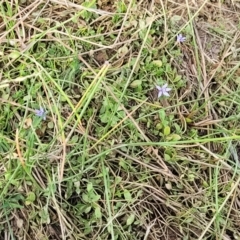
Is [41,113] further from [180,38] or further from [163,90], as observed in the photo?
[180,38]

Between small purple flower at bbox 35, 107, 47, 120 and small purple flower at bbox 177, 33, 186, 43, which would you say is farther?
small purple flower at bbox 177, 33, 186, 43

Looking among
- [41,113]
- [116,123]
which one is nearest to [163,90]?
[116,123]

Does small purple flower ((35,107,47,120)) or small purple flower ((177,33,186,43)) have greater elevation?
small purple flower ((177,33,186,43))

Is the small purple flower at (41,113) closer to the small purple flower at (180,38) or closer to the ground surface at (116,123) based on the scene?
the ground surface at (116,123)

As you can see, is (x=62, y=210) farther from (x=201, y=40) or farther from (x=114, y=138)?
(x=201, y=40)

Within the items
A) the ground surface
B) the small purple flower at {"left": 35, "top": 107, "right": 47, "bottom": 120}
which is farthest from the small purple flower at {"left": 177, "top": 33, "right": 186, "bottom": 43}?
the small purple flower at {"left": 35, "top": 107, "right": 47, "bottom": 120}

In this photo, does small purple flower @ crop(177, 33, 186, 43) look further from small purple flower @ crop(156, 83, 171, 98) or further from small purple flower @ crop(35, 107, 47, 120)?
small purple flower @ crop(35, 107, 47, 120)

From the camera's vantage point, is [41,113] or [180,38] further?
[180,38]

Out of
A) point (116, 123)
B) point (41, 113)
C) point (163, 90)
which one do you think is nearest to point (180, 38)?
point (163, 90)

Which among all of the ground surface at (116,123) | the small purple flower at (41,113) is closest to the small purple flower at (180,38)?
the ground surface at (116,123)
